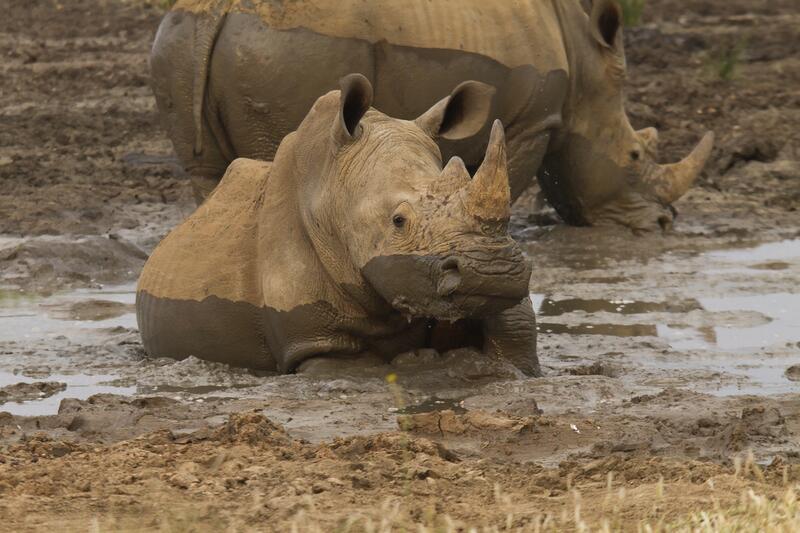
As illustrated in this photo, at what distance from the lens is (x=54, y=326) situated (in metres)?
9.32

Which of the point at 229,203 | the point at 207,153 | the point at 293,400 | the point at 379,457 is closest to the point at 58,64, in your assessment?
the point at 207,153

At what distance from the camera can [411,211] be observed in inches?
289

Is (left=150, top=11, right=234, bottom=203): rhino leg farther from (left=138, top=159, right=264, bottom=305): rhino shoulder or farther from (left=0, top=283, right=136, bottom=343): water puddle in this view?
(left=138, top=159, right=264, bottom=305): rhino shoulder

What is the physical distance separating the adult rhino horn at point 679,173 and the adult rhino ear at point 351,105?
4.49 meters

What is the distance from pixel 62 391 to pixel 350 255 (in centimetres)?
126

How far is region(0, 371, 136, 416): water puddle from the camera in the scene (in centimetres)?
739

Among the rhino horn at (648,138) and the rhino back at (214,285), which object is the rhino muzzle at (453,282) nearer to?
the rhino back at (214,285)

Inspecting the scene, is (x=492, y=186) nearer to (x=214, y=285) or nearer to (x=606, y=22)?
(x=214, y=285)

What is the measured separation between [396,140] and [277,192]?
62 centimetres

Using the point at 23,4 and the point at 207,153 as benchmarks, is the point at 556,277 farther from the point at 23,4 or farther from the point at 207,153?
the point at 23,4

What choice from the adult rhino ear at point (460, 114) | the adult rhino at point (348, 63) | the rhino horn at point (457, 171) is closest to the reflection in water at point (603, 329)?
the adult rhino at point (348, 63)

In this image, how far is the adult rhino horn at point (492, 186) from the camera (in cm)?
707

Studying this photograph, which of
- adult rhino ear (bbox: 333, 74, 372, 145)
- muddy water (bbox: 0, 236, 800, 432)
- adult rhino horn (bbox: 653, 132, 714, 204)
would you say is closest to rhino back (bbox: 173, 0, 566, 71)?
muddy water (bbox: 0, 236, 800, 432)

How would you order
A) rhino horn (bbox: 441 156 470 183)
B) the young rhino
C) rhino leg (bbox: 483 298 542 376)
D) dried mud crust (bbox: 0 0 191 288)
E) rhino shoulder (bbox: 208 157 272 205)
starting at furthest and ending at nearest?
1. dried mud crust (bbox: 0 0 191 288)
2. rhino shoulder (bbox: 208 157 272 205)
3. rhino leg (bbox: 483 298 542 376)
4. rhino horn (bbox: 441 156 470 183)
5. the young rhino
